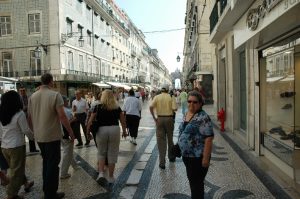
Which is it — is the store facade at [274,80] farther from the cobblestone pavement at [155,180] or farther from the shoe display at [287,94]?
the cobblestone pavement at [155,180]

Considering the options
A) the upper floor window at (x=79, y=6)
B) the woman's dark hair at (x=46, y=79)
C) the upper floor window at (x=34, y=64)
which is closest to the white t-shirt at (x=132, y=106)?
the woman's dark hair at (x=46, y=79)

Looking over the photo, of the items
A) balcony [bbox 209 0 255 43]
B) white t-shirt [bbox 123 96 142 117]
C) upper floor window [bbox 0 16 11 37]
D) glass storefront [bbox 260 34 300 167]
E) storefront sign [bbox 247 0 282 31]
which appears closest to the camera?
storefront sign [bbox 247 0 282 31]

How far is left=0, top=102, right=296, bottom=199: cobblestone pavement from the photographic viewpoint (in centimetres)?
563

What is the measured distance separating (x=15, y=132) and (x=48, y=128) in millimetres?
567

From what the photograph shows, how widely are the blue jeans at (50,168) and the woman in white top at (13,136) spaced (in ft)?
1.26

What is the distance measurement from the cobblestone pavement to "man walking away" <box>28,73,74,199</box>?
0.47m

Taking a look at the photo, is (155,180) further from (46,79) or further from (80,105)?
(80,105)

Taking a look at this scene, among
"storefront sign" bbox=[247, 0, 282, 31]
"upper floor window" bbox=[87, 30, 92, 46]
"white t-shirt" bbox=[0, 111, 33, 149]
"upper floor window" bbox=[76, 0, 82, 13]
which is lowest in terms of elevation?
"white t-shirt" bbox=[0, 111, 33, 149]

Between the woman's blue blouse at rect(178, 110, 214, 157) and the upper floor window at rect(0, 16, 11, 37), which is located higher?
the upper floor window at rect(0, 16, 11, 37)

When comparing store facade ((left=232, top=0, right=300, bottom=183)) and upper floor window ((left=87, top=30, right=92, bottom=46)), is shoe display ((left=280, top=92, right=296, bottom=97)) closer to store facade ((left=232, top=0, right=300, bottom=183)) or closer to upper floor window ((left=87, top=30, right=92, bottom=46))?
store facade ((left=232, top=0, right=300, bottom=183))

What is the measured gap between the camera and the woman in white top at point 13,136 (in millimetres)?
5436

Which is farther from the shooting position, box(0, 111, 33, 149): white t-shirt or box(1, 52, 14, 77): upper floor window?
box(1, 52, 14, 77): upper floor window

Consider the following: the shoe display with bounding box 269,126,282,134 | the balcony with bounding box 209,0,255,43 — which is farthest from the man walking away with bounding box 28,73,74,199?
the balcony with bounding box 209,0,255,43

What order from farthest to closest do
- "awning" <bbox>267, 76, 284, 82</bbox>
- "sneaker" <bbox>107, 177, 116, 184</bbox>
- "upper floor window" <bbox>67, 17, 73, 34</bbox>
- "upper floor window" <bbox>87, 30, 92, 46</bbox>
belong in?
"upper floor window" <bbox>87, 30, 92, 46</bbox> < "upper floor window" <bbox>67, 17, 73, 34</bbox> < "awning" <bbox>267, 76, 284, 82</bbox> < "sneaker" <bbox>107, 177, 116, 184</bbox>
